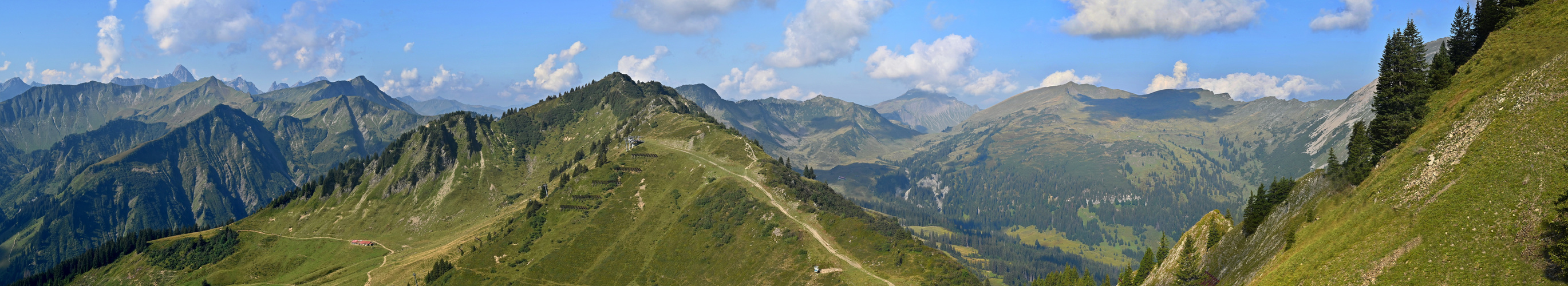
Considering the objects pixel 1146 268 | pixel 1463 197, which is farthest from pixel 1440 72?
pixel 1146 268

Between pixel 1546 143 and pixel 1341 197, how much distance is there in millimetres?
18727

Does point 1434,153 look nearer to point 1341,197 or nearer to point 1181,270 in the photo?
point 1341,197

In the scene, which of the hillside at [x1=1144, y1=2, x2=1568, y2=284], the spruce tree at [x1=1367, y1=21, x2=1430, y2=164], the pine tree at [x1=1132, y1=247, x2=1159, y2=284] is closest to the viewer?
the hillside at [x1=1144, y1=2, x2=1568, y2=284]

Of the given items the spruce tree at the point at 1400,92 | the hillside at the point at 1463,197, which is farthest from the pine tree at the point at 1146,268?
the spruce tree at the point at 1400,92

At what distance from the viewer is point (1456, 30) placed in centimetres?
10650

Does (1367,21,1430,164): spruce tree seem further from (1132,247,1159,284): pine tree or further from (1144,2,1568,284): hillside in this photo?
(1132,247,1159,284): pine tree

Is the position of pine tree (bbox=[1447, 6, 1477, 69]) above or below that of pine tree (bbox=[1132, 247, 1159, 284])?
above

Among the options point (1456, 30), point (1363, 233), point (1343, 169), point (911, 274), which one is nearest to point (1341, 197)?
point (1343, 169)

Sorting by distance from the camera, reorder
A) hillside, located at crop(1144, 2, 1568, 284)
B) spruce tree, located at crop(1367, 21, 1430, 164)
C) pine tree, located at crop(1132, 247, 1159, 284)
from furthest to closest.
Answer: pine tree, located at crop(1132, 247, 1159, 284) → spruce tree, located at crop(1367, 21, 1430, 164) → hillside, located at crop(1144, 2, 1568, 284)

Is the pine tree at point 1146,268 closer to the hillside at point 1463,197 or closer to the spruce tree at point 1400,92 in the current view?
the hillside at point 1463,197

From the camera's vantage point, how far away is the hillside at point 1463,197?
2331 inches

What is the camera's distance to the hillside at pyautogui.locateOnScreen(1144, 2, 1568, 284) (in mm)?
59219

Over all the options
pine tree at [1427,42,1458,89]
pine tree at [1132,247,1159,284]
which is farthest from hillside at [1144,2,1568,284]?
pine tree at [1132,247,1159,284]

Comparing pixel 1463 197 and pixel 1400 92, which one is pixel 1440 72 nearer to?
pixel 1400 92
